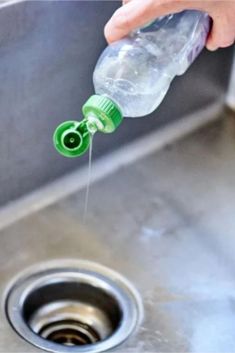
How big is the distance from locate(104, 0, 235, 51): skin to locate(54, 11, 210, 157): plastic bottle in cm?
2

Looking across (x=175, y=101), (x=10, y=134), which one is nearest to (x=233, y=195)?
(x=175, y=101)

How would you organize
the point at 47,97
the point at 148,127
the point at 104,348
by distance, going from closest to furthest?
the point at 104,348, the point at 47,97, the point at 148,127

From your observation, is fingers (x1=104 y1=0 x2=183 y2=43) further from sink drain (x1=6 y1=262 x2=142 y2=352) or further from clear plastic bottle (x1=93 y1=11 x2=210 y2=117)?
sink drain (x1=6 y1=262 x2=142 y2=352)

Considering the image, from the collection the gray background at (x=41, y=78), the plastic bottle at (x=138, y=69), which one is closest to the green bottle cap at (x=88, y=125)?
the plastic bottle at (x=138, y=69)

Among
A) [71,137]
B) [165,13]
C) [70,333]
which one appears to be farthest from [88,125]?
[70,333]

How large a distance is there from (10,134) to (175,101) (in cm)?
27

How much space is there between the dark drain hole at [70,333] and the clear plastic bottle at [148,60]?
0.23 meters

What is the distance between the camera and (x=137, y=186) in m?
1.02

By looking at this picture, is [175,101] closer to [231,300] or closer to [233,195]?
[233,195]

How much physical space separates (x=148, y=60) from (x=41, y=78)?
0.12 metres

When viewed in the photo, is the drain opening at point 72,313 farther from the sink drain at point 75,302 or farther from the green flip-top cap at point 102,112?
the green flip-top cap at point 102,112

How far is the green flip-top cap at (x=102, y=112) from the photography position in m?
0.78

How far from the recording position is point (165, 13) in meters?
0.79

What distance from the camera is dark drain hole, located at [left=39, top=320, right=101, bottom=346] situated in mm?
890
